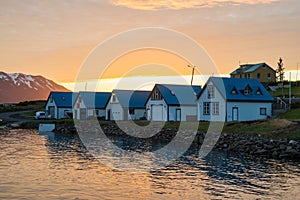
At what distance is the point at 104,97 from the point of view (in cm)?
8138

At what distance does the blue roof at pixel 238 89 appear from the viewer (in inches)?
2184

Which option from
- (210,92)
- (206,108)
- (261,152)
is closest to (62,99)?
(206,108)

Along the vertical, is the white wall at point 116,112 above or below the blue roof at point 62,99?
below

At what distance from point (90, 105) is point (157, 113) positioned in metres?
17.8

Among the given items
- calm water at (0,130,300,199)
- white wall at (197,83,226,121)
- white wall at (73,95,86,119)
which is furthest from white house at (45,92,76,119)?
calm water at (0,130,300,199)

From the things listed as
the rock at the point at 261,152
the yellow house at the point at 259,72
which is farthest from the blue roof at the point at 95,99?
the rock at the point at 261,152

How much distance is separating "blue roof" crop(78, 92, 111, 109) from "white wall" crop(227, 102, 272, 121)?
90.9 ft

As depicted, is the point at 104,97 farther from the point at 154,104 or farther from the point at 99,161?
the point at 99,161

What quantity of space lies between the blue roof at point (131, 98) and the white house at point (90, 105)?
13.0 feet

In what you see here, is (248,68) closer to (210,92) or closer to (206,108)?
(210,92)

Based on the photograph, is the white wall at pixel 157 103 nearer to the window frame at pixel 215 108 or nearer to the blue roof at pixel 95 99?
the window frame at pixel 215 108

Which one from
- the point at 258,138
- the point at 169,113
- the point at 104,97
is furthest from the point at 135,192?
the point at 104,97

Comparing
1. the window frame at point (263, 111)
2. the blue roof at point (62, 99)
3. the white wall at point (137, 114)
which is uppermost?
the blue roof at point (62, 99)

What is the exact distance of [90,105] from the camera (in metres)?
78.8
